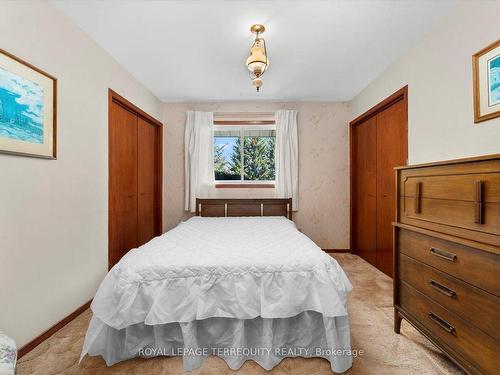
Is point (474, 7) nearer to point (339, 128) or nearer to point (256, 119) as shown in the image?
point (339, 128)

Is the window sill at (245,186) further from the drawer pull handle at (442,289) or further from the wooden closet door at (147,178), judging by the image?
the drawer pull handle at (442,289)

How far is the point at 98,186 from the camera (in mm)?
2506

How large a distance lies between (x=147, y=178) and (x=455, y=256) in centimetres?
369

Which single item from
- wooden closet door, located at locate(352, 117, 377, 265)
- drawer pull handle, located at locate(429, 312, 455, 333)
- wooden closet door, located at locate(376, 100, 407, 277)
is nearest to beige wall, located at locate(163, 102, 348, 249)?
wooden closet door, located at locate(352, 117, 377, 265)

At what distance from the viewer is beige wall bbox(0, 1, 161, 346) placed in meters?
1.61

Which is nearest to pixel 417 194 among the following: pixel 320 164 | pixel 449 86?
pixel 449 86

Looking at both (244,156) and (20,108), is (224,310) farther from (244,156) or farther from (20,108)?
(244,156)

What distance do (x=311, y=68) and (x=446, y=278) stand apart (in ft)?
8.27

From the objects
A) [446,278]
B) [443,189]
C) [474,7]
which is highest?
[474,7]

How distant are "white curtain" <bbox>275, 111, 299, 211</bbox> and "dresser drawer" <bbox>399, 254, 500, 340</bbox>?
7.89 feet

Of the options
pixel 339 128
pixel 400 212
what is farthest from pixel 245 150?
pixel 400 212

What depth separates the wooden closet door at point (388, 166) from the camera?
9.19 feet

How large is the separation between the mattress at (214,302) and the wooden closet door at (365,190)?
220 cm

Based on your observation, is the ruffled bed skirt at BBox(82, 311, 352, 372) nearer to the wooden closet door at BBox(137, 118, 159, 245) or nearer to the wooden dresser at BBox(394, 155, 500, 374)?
the wooden dresser at BBox(394, 155, 500, 374)
